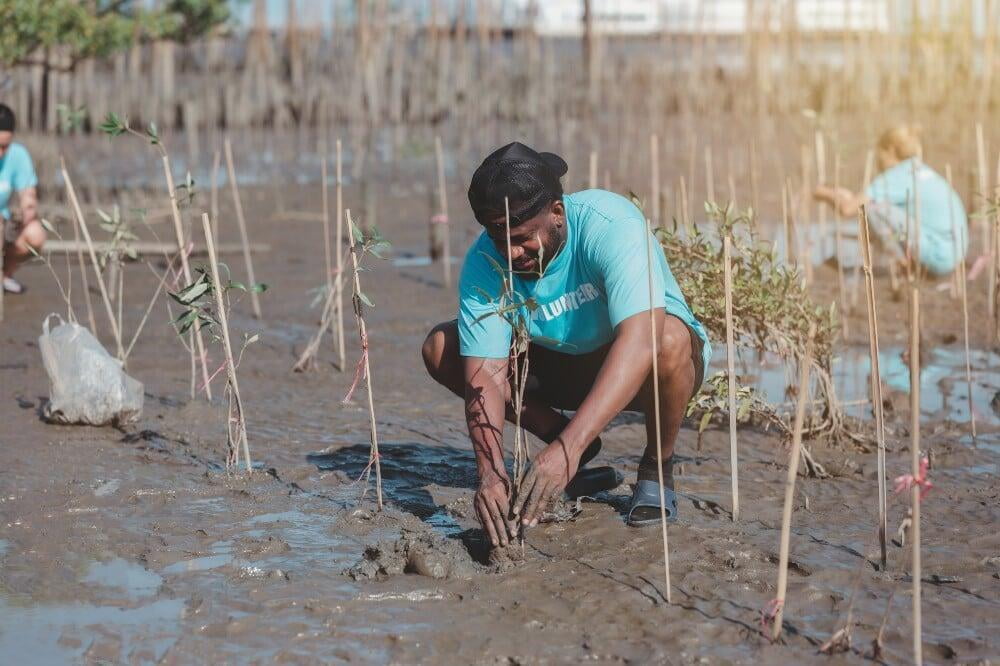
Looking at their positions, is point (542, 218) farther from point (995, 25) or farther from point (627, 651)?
point (995, 25)

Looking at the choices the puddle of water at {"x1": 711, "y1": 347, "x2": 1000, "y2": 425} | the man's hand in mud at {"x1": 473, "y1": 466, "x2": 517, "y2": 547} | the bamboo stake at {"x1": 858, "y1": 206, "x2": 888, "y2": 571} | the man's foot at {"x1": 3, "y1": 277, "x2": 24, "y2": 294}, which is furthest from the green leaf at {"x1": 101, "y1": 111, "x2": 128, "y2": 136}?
the man's foot at {"x1": 3, "y1": 277, "x2": 24, "y2": 294}

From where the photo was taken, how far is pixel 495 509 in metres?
3.64

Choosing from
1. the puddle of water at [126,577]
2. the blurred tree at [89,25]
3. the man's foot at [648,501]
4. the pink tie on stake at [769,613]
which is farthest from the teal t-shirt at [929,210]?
the blurred tree at [89,25]

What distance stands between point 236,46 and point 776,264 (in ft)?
56.4

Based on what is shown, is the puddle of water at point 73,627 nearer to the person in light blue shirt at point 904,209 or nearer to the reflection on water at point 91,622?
the reflection on water at point 91,622

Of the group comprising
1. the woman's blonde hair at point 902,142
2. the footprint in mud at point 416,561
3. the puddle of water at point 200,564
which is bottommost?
the puddle of water at point 200,564

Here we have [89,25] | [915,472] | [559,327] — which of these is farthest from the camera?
[89,25]

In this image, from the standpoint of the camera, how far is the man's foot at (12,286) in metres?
8.13

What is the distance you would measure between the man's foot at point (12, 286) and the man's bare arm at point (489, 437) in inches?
201

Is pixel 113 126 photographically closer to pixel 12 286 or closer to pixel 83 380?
pixel 83 380

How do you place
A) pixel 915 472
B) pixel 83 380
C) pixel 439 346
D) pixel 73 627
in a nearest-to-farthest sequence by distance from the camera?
pixel 915 472 → pixel 73 627 → pixel 439 346 → pixel 83 380

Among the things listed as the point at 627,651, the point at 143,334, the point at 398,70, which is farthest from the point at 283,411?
the point at 398,70

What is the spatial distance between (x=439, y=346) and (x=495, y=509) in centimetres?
71

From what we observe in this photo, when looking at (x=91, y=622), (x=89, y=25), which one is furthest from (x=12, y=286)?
(x=91, y=622)
